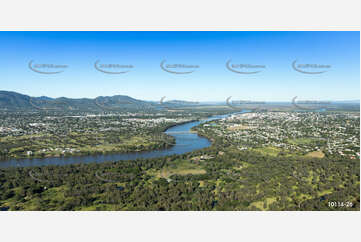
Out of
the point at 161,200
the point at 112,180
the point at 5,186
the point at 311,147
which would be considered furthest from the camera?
the point at 311,147

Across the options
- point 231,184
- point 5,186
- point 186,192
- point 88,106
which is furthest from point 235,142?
point 88,106

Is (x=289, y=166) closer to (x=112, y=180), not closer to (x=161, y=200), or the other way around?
(x=161, y=200)

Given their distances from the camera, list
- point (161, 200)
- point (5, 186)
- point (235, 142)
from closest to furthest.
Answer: point (161, 200)
point (5, 186)
point (235, 142)

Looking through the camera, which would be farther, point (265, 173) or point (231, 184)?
point (265, 173)

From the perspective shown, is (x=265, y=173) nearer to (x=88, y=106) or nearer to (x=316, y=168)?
(x=316, y=168)

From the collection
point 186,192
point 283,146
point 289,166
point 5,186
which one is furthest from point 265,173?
point 5,186

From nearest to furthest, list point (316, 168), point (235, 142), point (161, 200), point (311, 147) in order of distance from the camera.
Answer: point (161, 200)
point (316, 168)
point (311, 147)
point (235, 142)

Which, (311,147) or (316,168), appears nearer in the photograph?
(316,168)

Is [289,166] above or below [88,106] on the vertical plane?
below

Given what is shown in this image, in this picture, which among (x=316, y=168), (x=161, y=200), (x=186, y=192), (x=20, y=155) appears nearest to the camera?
(x=161, y=200)
